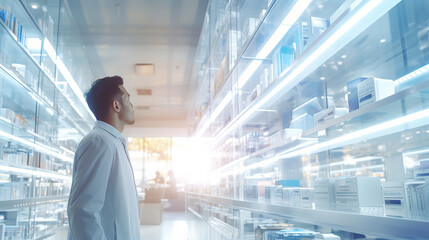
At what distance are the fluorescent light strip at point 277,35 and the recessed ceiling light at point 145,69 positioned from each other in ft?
16.3

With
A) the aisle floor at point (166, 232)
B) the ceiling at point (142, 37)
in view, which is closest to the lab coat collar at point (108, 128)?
the ceiling at point (142, 37)

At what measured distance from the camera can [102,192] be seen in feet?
4.86

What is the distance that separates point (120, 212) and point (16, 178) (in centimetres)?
179

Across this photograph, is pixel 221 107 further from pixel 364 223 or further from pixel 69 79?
pixel 364 223

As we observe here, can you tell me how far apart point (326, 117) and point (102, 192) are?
1.04 m

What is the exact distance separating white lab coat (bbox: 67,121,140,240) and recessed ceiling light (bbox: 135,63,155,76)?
5.77m

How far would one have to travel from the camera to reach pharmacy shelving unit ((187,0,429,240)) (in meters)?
1.09

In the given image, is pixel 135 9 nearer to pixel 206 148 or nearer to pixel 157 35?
pixel 157 35

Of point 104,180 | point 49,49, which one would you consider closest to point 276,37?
point 104,180

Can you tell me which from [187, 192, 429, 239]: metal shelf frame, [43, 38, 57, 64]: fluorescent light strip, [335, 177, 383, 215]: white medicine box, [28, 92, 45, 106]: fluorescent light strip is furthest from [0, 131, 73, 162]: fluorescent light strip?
[335, 177, 383, 215]: white medicine box

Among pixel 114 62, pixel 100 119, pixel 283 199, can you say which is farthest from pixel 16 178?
pixel 114 62

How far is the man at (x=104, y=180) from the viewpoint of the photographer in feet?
4.66

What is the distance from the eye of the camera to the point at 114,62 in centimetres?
714

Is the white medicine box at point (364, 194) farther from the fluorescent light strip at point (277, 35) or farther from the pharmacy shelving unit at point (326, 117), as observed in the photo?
the fluorescent light strip at point (277, 35)
